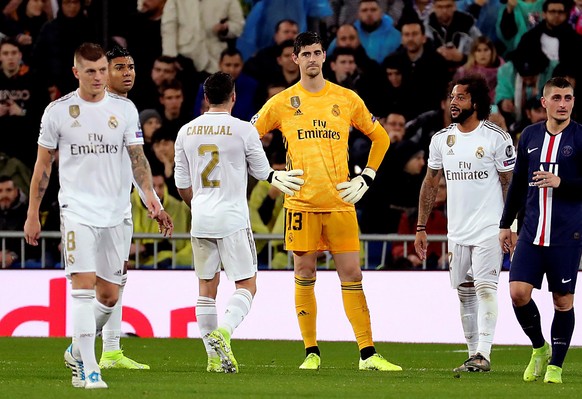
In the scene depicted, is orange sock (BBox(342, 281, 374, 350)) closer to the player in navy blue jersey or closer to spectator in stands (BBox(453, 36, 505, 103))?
the player in navy blue jersey

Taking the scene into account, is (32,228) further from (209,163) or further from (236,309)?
(236,309)

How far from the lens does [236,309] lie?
9797 millimetres

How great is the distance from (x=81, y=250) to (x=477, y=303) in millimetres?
3880

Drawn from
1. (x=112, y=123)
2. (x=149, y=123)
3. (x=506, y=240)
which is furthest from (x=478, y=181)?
(x=149, y=123)

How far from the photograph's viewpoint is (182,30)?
1833 centimetres

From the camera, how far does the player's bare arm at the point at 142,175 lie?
8.92 m

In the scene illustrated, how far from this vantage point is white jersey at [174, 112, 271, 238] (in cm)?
985

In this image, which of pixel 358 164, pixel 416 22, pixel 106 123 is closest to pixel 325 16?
pixel 416 22

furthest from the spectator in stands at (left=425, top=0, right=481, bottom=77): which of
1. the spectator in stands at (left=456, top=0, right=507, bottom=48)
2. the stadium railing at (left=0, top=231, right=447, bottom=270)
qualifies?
the stadium railing at (left=0, top=231, right=447, bottom=270)

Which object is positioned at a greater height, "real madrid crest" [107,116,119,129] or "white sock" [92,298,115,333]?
"real madrid crest" [107,116,119,129]

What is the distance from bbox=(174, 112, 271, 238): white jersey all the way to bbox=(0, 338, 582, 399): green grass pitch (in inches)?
45.0

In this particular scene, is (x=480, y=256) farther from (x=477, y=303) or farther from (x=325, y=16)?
(x=325, y=16)

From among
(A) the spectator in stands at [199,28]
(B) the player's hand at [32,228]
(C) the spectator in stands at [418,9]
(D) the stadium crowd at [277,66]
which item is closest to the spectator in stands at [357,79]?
(D) the stadium crowd at [277,66]

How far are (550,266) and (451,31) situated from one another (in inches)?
347
